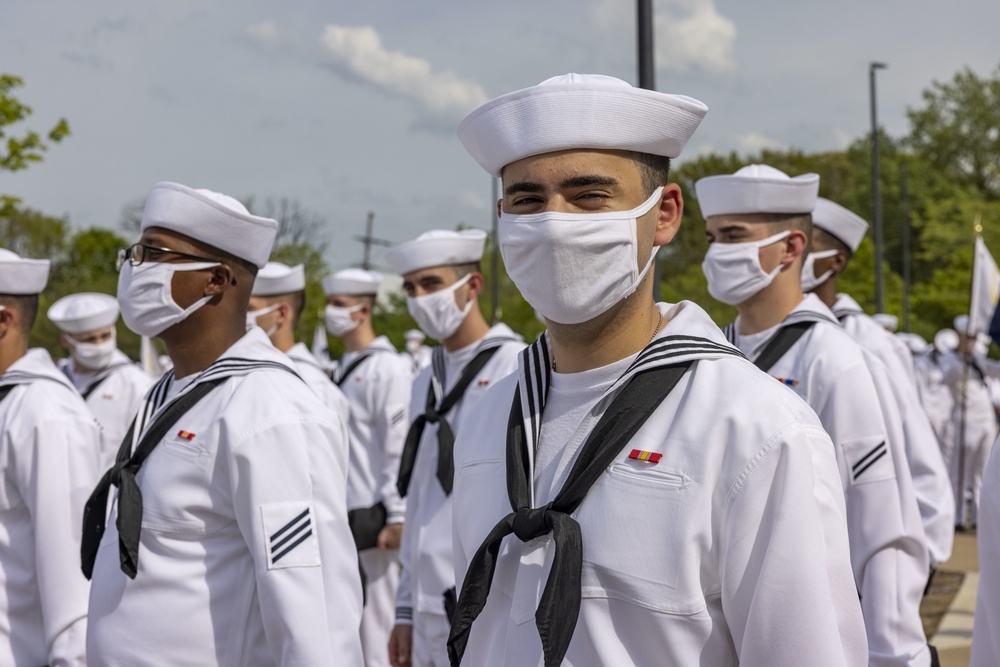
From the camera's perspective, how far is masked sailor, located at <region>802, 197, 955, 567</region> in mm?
5559

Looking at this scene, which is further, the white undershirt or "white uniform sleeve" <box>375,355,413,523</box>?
"white uniform sleeve" <box>375,355,413,523</box>

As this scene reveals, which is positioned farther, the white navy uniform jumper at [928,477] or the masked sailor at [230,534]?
the white navy uniform jumper at [928,477]

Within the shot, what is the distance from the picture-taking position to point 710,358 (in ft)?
8.06

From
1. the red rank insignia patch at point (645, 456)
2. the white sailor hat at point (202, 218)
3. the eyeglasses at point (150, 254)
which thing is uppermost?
the white sailor hat at point (202, 218)

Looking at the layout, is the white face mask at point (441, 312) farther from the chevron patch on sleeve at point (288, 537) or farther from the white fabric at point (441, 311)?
the chevron patch on sleeve at point (288, 537)

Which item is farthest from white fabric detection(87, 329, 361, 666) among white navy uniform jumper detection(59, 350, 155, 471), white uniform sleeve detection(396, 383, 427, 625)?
white navy uniform jumper detection(59, 350, 155, 471)

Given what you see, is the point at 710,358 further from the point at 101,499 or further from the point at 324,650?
the point at 101,499

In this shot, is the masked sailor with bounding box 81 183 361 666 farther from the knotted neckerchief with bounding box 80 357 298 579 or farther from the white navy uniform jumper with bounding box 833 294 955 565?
the white navy uniform jumper with bounding box 833 294 955 565

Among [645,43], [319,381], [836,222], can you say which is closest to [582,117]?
[836,222]

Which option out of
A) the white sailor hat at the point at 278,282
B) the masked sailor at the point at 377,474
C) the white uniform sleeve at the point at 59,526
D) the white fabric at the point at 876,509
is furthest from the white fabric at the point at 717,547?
the white sailor hat at the point at 278,282

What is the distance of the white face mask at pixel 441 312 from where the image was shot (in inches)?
273

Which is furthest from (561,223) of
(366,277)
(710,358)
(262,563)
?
(366,277)

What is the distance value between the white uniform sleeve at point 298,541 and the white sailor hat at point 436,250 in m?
3.58

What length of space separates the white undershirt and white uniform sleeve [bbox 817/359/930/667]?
2294mm
